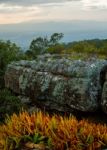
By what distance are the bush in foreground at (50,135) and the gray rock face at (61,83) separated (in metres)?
6.02

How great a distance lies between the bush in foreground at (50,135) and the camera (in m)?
11.9

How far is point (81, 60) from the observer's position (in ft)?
66.5

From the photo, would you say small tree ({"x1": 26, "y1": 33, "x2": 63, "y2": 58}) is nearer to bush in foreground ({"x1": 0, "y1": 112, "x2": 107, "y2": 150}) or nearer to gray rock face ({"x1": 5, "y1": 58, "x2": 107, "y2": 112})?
gray rock face ({"x1": 5, "y1": 58, "x2": 107, "y2": 112})

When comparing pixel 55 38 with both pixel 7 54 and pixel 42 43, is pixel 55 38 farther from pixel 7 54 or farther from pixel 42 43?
pixel 7 54

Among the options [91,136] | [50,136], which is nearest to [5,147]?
[50,136]

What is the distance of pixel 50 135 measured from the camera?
1225 centimetres

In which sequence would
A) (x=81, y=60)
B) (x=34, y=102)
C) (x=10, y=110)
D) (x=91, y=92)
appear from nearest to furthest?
(x=10, y=110)
(x=91, y=92)
(x=81, y=60)
(x=34, y=102)

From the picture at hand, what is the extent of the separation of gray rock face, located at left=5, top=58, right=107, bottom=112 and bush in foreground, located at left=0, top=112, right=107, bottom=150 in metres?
6.02

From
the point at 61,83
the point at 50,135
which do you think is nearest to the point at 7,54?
the point at 61,83

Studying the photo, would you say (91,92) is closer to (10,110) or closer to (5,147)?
(10,110)

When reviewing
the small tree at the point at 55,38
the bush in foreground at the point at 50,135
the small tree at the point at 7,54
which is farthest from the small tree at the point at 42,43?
the bush in foreground at the point at 50,135

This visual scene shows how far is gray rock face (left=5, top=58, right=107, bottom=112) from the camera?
19.0m

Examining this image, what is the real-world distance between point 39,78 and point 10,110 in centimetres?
451

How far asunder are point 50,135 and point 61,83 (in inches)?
309
